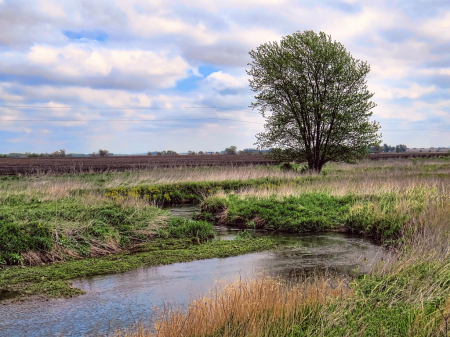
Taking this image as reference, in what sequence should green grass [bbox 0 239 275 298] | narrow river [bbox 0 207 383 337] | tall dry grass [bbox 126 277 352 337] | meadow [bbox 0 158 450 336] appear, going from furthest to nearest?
1. green grass [bbox 0 239 275 298]
2. narrow river [bbox 0 207 383 337]
3. meadow [bbox 0 158 450 336]
4. tall dry grass [bbox 126 277 352 337]

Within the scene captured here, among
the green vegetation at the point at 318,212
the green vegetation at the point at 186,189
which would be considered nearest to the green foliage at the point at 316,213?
the green vegetation at the point at 318,212

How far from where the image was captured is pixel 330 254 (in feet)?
41.7

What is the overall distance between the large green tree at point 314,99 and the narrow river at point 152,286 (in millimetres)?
20178

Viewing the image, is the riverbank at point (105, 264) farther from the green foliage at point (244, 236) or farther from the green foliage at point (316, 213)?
the green foliage at point (316, 213)

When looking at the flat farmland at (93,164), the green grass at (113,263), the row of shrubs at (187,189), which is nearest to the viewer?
the green grass at (113,263)

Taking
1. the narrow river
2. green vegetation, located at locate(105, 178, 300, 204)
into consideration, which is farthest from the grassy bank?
green vegetation, located at locate(105, 178, 300, 204)

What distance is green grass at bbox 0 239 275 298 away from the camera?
9.82 m

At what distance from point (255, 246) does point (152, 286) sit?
4.71m

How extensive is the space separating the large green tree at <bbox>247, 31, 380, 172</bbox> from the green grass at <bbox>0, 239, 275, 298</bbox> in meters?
21.3

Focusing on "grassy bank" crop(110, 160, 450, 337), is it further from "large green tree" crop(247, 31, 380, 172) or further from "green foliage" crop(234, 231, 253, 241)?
"large green tree" crop(247, 31, 380, 172)

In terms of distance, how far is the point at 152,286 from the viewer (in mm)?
9875

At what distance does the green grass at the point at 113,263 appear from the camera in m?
9.82

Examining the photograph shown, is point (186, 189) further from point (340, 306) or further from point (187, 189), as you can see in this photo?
point (340, 306)

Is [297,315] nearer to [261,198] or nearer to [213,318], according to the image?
[213,318]
